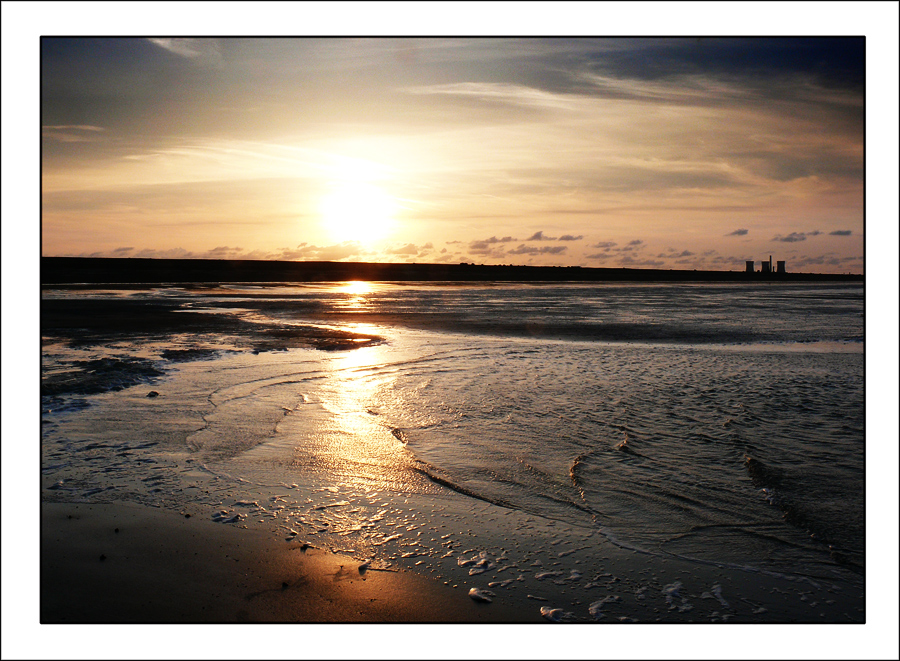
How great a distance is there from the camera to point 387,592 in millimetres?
3350

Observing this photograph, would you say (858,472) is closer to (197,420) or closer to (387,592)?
(387,592)

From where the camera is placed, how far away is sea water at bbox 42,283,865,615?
165 inches

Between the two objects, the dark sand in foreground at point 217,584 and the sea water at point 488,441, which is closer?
the dark sand in foreground at point 217,584

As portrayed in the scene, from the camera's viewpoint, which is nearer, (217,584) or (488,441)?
(217,584)

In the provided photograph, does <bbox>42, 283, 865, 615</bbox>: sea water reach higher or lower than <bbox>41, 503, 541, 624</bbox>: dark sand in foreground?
higher

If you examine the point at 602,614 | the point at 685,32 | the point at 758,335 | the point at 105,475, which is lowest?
the point at 602,614

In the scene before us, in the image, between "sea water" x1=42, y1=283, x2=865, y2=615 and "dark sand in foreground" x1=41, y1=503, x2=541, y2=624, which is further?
"sea water" x1=42, y1=283, x2=865, y2=615

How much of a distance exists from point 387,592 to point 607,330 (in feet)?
42.2

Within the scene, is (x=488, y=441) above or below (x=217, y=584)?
above

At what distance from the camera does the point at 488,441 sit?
600 centimetres

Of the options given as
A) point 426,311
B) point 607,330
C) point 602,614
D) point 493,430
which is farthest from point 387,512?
point 426,311

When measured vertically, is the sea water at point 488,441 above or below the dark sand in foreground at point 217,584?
above

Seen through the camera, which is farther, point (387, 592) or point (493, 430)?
point (493, 430)

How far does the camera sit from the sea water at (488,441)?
4203 millimetres
